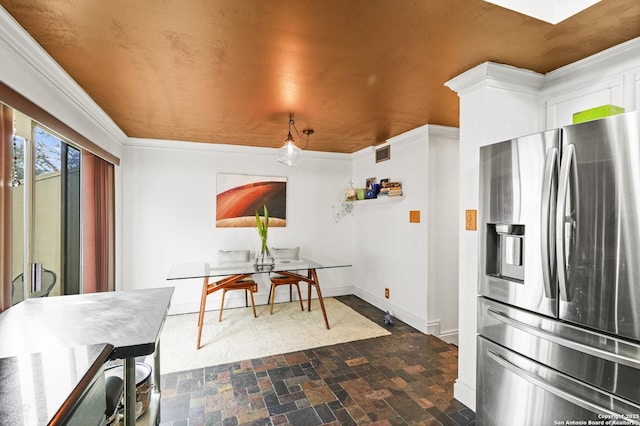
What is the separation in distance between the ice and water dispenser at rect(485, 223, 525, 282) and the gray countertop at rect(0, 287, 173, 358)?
174 centimetres

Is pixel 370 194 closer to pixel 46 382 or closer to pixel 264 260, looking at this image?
pixel 264 260

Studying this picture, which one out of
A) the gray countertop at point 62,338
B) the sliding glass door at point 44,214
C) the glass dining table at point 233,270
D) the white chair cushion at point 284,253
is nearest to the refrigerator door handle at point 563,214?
the gray countertop at point 62,338

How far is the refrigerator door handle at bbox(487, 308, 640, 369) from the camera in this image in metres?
1.18

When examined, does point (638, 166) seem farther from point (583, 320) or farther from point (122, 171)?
point (122, 171)

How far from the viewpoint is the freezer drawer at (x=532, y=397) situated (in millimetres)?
1231

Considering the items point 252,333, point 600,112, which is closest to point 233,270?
point 252,333

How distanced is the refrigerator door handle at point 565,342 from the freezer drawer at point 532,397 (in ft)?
0.46

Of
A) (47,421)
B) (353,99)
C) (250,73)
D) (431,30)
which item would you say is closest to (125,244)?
(250,73)

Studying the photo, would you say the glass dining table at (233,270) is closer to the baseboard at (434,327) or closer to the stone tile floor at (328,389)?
the stone tile floor at (328,389)

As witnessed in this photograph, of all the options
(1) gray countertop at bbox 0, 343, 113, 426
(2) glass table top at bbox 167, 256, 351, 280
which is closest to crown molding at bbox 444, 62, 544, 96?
(2) glass table top at bbox 167, 256, 351, 280

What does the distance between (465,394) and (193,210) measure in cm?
373

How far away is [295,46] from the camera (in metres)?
1.72

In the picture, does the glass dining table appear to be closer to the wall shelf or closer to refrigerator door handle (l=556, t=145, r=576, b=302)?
the wall shelf

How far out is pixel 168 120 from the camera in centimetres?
319
